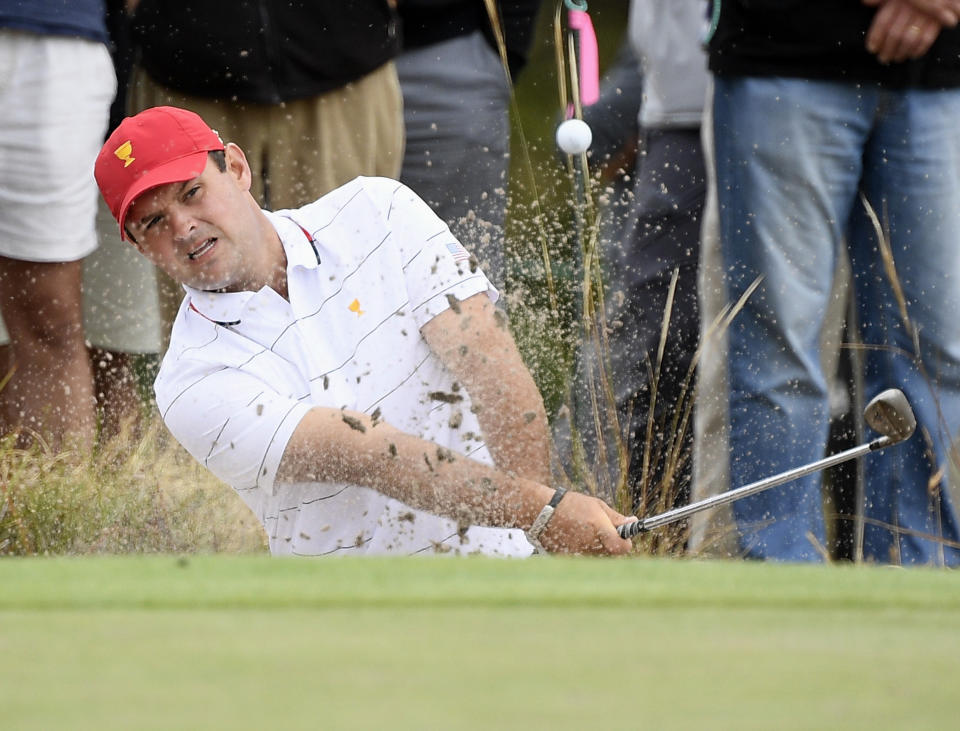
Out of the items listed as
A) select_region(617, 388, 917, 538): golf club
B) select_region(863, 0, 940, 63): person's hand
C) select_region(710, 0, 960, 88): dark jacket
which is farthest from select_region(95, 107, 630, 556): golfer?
select_region(863, 0, 940, 63): person's hand

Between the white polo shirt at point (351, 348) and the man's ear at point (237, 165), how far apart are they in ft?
0.23

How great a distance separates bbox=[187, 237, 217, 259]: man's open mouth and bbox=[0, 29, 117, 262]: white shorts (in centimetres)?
43

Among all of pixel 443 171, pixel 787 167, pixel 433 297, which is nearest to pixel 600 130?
pixel 443 171

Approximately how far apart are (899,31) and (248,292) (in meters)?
1.04

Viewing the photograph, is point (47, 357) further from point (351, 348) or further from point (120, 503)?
point (351, 348)

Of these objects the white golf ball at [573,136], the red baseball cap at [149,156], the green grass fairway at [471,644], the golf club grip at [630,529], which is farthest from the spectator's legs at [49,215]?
the green grass fairway at [471,644]

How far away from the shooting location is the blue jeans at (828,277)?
7.32 ft

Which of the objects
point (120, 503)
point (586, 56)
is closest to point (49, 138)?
point (120, 503)

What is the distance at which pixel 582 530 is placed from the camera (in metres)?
1.92

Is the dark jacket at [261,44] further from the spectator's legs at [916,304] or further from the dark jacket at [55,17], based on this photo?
the spectator's legs at [916,304]

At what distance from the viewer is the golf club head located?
6.68ft

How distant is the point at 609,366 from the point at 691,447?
0.22m

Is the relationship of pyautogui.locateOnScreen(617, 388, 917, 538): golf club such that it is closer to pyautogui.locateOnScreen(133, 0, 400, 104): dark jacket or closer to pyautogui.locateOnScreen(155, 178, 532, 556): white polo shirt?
pyautogui.locateOnScreen(155, 178, 532, 556): white polo shirt

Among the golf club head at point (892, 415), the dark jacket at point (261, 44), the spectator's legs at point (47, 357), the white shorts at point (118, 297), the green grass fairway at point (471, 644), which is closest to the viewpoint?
the green grass fairway at point (471, 644)
